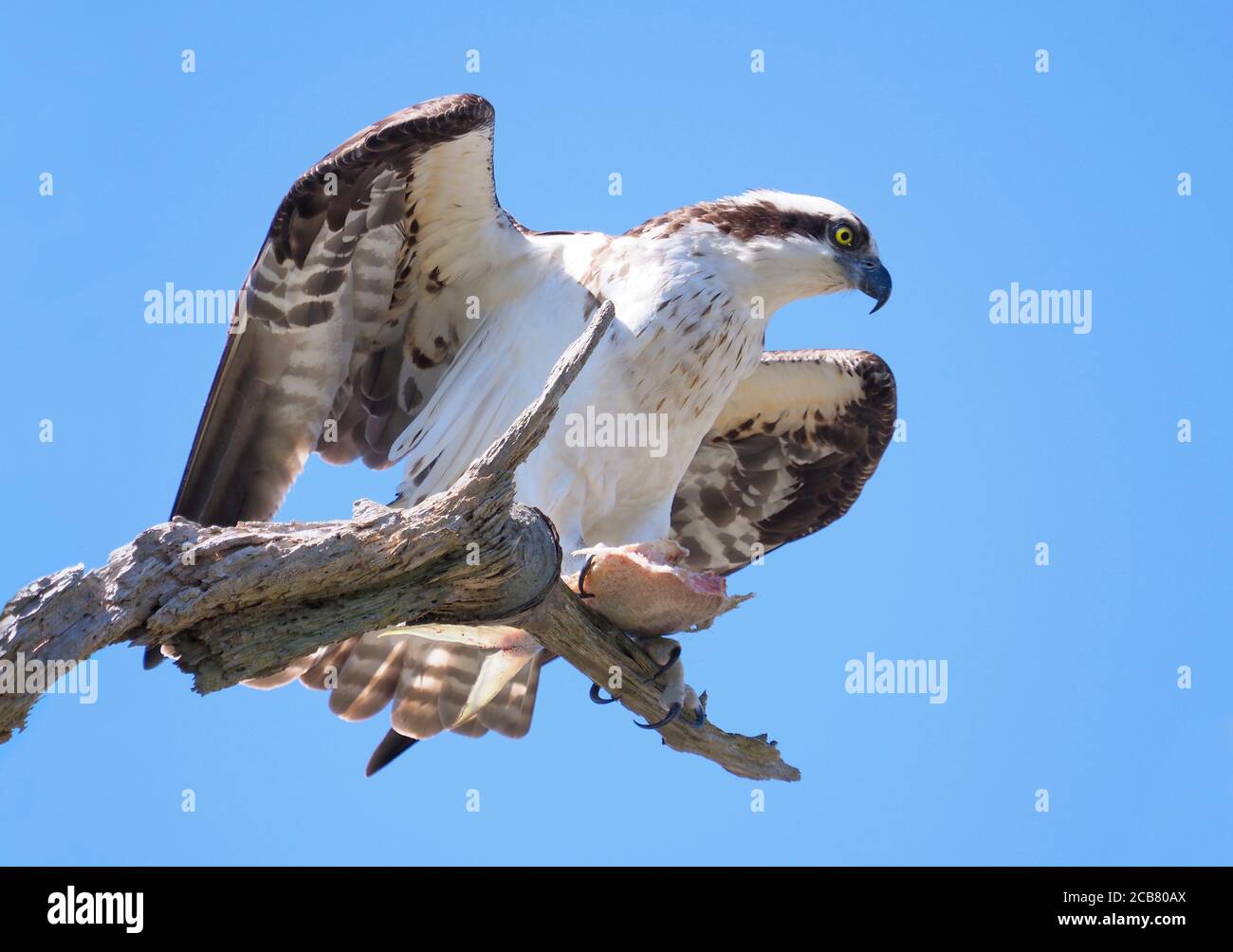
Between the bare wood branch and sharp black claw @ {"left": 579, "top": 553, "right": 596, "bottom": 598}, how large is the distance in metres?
0.23

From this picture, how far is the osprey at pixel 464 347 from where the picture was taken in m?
8.02

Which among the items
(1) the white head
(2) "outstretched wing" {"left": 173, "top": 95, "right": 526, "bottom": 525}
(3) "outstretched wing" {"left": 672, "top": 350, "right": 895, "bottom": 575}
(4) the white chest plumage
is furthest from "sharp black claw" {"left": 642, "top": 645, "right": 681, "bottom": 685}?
(3) "outstretched wing" {"left": 672, "top": 350, "right": 895, "bottom": 575}

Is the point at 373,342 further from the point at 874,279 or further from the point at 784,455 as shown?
the point at 784,455

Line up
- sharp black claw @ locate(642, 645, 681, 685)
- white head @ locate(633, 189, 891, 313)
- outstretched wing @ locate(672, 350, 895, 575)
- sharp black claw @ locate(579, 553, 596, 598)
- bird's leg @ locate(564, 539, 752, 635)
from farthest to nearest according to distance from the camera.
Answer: outstretched wing @ locate(672, 350, 895, 575) < white head @ locate(633, 189, 891, 313) < sharp black claw @ locate(642, 645, 681, 685) < sharp black claw @ locate(579, 553, 596, 598) < bird's leg @ locate(564, 539, 752, 635)

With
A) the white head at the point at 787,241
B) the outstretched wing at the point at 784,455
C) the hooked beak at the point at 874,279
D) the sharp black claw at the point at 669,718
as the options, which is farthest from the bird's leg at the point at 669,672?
the outstretched wing at the point at 784,455

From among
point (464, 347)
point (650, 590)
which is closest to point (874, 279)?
point (464, 347)

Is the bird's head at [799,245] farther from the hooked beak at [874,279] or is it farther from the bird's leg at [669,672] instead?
the bird's leg at [669,672]

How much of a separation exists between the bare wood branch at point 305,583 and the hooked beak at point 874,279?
2.76 metres

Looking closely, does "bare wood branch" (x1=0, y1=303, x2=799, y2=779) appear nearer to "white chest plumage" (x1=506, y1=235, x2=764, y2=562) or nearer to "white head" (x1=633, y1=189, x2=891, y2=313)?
"white chest plumage" (x1=506, y1=235, x2=764, y2=562)

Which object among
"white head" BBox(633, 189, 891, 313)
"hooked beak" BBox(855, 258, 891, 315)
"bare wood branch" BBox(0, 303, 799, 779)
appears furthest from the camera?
"hooked beak" BBox(855, 258, 891, 315)

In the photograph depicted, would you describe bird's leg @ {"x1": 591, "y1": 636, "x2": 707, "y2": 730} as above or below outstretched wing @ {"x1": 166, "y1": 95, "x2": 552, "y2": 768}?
below

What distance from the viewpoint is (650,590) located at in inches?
277

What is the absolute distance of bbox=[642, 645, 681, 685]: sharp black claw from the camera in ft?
23.8
